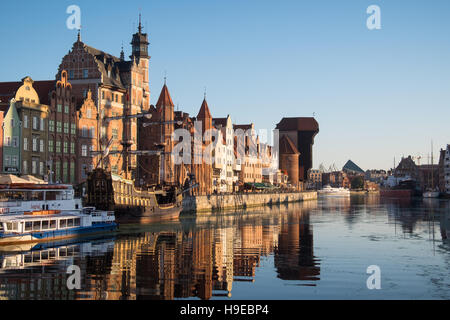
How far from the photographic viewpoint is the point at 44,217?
51531mm

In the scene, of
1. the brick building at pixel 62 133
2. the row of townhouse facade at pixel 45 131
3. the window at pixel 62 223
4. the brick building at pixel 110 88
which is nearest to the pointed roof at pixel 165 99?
the brick building at pixel 110 88

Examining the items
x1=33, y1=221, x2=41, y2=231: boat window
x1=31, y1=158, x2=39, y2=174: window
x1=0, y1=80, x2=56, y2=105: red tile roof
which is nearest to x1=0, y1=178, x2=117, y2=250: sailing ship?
x1=33, y1=221, x2=41, y2=231: boat window

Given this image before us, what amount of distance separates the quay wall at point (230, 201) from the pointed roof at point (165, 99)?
2066 centimetres

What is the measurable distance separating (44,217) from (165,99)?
2535 inches

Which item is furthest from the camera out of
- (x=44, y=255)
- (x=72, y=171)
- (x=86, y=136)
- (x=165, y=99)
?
(x=165, y=99)

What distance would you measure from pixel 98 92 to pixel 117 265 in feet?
208

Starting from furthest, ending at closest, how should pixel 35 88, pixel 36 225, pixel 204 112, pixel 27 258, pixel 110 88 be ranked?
pixel 204 112
pixel 110 88
pixel 35 88
pixel 36 225
pixel 27 258

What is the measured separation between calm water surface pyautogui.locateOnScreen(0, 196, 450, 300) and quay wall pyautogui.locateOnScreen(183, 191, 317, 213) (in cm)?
3689

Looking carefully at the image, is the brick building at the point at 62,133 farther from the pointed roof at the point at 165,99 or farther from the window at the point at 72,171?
the pointed roof at the point at 165,99

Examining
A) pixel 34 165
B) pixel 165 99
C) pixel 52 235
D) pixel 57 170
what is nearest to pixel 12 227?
pixel 52 235

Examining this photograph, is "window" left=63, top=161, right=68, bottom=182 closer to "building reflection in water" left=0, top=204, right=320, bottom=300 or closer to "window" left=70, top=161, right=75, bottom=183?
"window" left=70, top=161, right=75, bottom=183

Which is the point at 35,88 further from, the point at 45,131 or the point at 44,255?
the point at 44,255

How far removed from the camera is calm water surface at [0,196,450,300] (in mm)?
29297
